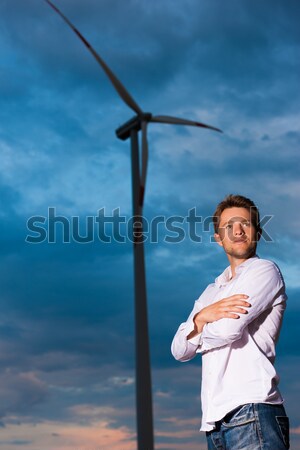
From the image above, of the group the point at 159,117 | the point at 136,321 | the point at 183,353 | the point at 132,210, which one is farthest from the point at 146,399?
the point at 183,353

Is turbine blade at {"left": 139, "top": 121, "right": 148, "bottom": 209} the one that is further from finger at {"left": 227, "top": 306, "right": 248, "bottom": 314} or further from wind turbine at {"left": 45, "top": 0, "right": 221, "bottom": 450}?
finger at {"left": 227, "top": 306, "right": 248, "bottom": 314}

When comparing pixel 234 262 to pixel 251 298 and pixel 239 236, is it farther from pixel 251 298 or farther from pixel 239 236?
pixel 251 298

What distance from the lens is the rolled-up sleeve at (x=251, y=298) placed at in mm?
4215

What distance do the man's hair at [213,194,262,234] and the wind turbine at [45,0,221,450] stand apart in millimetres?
13577

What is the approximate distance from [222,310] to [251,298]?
21cm

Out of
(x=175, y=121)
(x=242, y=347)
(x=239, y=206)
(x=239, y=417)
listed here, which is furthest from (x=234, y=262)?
(x=175, y=121)

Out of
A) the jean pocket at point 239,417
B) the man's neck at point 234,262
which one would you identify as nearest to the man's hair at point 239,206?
the man's neck at point 234,262

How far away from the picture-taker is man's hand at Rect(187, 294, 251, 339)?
424cm

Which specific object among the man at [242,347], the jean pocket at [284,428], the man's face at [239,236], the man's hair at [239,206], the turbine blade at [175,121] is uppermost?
the turbine blade at [175,121]

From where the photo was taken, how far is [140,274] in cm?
1952

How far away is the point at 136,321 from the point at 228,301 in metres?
15.6

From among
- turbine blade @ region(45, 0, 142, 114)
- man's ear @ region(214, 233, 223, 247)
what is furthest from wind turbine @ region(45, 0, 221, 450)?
man's ear @ region(214, 233, 223, 247)

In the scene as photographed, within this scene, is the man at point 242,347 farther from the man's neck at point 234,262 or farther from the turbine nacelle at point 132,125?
the turbine nacelle at point 132,125

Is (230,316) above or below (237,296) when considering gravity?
below
